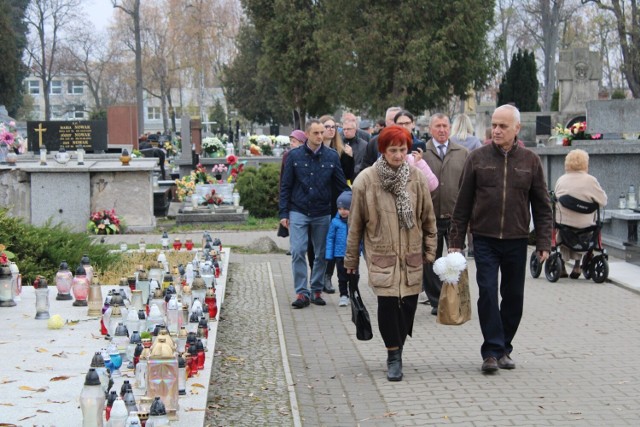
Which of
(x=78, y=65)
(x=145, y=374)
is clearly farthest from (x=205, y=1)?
(x=145, y=374)

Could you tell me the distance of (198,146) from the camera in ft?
115

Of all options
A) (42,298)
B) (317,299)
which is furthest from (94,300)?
(317,299)

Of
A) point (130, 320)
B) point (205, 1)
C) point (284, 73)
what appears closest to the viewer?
point (130, 320)

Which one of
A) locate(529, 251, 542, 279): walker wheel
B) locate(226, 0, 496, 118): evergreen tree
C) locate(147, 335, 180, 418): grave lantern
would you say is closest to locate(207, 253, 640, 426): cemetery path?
locate(147, 335, 180, 418): grave lantern

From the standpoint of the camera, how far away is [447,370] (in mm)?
8625

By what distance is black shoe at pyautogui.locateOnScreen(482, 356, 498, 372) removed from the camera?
27.4ft

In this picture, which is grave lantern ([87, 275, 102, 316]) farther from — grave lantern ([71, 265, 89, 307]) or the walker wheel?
the walker wheel

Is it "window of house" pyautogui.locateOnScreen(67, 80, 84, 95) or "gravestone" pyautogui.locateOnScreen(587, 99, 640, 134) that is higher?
"window of house" pyautogui.locateOnScreen(67, 80, 84, 95)

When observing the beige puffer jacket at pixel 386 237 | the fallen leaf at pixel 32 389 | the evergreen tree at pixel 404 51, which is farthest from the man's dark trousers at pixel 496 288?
the evergreen tree at pixel 404 51

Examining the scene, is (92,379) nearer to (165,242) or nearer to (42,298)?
(42,298)

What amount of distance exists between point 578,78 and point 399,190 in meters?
37.2

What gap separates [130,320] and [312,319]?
3.42 m

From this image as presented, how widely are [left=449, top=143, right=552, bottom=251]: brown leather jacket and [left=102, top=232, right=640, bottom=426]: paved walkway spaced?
1.09 metres

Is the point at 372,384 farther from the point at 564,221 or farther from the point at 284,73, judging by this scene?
the point at 284,73
